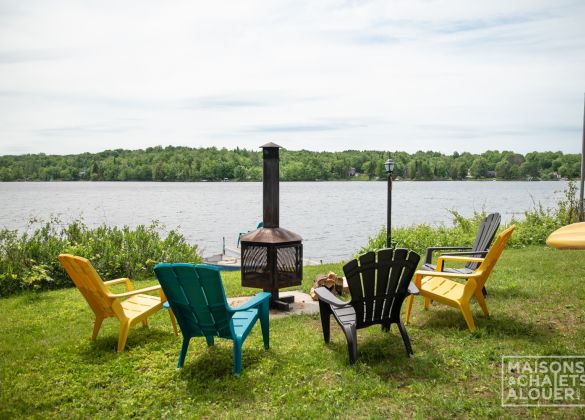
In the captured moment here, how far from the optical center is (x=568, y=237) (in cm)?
764

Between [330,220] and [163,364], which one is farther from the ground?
[163,364]

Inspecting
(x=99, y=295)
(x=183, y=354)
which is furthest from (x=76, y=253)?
(x=183, y=354)

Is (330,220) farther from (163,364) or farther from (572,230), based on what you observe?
(163,364)

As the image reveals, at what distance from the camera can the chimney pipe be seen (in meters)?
6.08

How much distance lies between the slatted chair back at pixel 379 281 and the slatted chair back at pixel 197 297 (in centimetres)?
107

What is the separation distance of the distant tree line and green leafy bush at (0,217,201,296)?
182 feet

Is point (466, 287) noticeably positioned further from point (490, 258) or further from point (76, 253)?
point (76, 253)

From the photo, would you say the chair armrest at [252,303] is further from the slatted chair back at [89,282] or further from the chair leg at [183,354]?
the slatted chair back at [89,282]

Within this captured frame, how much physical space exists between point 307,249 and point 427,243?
47.4ft

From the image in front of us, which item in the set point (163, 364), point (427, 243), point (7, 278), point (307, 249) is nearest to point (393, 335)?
point (163, 364)

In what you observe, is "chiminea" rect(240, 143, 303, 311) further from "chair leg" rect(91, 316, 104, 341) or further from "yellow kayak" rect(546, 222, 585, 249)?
"yellow kayak" rect(546, 222, 585, 249)

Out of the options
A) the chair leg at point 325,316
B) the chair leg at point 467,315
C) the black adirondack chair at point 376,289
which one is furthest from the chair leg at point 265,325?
the chair leg at point 467,315

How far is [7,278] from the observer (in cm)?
762

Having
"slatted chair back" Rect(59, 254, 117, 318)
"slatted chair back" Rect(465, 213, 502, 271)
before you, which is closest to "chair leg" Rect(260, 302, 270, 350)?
"slatted chair back" Rect(59, 254, 117, 318)
